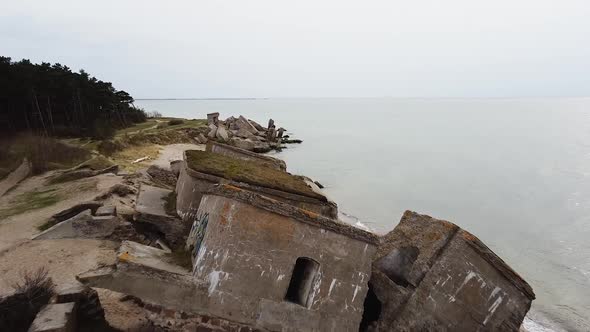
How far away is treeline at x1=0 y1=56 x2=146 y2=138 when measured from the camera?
1143 inches

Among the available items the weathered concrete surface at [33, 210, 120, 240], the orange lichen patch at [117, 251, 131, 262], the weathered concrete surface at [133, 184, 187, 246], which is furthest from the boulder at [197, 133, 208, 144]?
the orange lichen patch at [117, 251, 131, 262]

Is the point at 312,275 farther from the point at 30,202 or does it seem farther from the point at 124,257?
the point at 30,202

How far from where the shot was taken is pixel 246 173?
395 inches

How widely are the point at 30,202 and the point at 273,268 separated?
12383 millimetres

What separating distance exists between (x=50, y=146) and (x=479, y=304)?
22.8m

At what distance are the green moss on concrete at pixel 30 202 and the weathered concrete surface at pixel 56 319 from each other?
8835mm

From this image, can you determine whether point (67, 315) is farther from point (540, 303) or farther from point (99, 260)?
point (540, 303)

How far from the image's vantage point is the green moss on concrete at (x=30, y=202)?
14441 mm

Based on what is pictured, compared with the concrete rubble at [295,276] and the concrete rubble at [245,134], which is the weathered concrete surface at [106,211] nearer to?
the concrete rubble at [295,276]

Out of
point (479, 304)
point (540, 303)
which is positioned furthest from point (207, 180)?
point (540, 303)

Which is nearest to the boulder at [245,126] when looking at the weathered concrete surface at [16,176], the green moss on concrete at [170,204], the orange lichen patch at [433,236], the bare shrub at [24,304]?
the weathered concrete surface at [16,176]

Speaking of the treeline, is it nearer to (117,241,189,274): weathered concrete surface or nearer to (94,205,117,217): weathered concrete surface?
(94,205,117,217): weathered concrete surface

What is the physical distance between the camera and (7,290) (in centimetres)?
866

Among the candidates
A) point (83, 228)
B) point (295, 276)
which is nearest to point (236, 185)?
point (295, 276)
